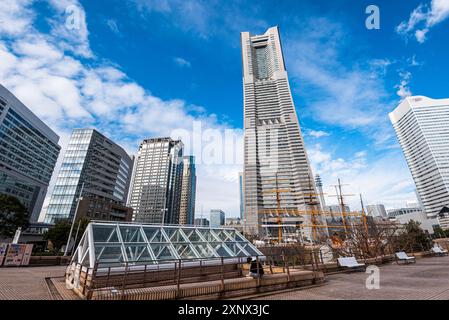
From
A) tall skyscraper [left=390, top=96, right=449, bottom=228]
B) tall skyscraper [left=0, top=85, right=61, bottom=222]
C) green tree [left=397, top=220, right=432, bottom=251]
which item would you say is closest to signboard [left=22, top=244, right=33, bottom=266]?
green tree [left=397, top=220, right=432, bottom=251]

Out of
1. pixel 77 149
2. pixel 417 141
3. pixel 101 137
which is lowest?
pixel 77 149

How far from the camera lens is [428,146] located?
123812 millimetres

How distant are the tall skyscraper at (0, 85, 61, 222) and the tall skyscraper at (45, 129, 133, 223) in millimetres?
10526

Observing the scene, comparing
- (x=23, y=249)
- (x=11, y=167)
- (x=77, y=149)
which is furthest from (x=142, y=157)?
(x=23, y=249)

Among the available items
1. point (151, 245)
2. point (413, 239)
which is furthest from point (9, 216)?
point (413, 239)

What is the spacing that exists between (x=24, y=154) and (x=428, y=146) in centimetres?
21005

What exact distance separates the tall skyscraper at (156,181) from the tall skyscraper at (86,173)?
48068 millimetres

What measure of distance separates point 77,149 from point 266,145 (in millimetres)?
92409

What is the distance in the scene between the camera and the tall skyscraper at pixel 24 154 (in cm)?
5798

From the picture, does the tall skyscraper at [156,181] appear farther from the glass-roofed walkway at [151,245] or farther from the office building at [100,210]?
the glass-roofed walkway at [151,245]

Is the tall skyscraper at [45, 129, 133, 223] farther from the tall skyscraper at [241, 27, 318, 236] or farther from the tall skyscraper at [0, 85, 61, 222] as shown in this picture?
the tall skyscraper at [241, 27, 318, 236]

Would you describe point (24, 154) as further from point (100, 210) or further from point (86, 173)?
point (100, 210)
